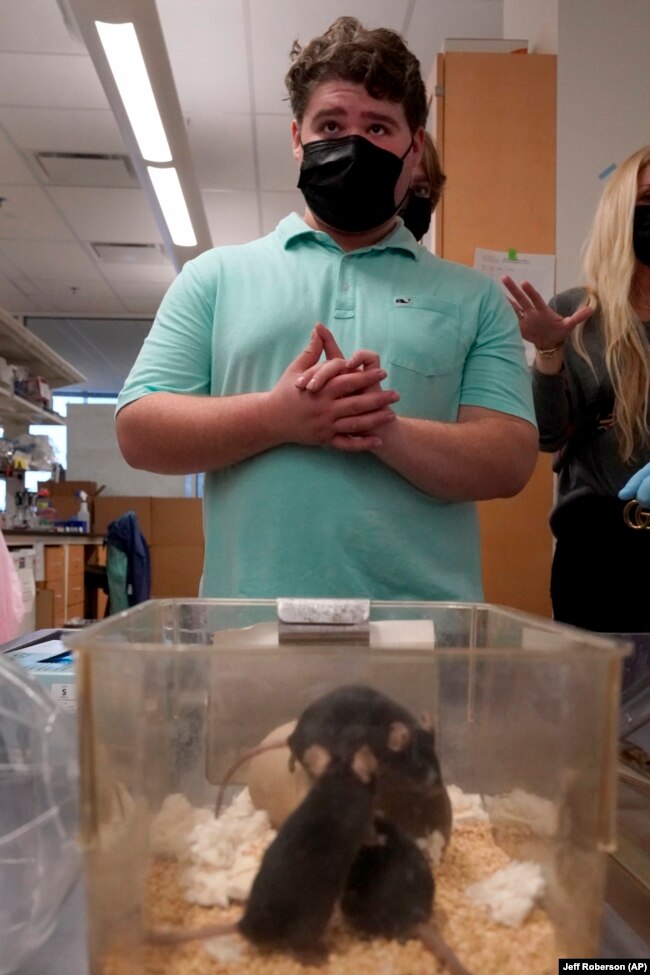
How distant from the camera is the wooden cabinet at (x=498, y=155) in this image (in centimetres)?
228

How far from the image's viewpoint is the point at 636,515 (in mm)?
1173

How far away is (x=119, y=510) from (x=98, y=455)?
2.66m

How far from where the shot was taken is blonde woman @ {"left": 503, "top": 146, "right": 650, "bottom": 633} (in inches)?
53.6

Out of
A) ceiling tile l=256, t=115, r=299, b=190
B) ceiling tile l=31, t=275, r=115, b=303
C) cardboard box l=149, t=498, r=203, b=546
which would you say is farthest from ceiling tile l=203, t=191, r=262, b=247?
cardboard box l=149, t=498, r=203, b=546

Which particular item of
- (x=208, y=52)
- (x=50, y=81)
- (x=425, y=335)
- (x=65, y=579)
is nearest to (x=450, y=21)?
(x=208, y=52)

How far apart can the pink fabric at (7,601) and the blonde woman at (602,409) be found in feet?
5.32

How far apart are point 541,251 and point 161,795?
2139mm

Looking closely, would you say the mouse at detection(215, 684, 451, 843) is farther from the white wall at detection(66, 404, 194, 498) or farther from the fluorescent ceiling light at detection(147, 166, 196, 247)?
the white wall at detection(66, 404, 194, 498)

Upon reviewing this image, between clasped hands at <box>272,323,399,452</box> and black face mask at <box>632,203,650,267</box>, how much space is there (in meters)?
0.84

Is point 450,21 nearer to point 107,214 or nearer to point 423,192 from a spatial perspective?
point 423,192

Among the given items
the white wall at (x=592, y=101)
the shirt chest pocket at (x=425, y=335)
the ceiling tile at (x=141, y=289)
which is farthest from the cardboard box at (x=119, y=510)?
the shirt chest pocket at (x=425, y=335)

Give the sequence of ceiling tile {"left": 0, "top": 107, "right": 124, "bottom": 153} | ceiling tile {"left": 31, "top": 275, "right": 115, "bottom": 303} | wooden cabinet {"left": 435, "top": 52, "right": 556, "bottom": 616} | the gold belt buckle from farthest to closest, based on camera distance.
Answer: ceiling tile {"left": 31, "top": 275, "right": 115, "bottom": 303}
ceiling tile {"left": 0, "top": 107, "right": 124, "bottom": 153}
wooden cabinet {"left": 435, "top": 52, "right": 556, "bottom": 616}
the gold belt buckle

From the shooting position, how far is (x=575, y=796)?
0.44m

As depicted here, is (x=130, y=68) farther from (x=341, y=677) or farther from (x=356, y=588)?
(x=341, y=677)
